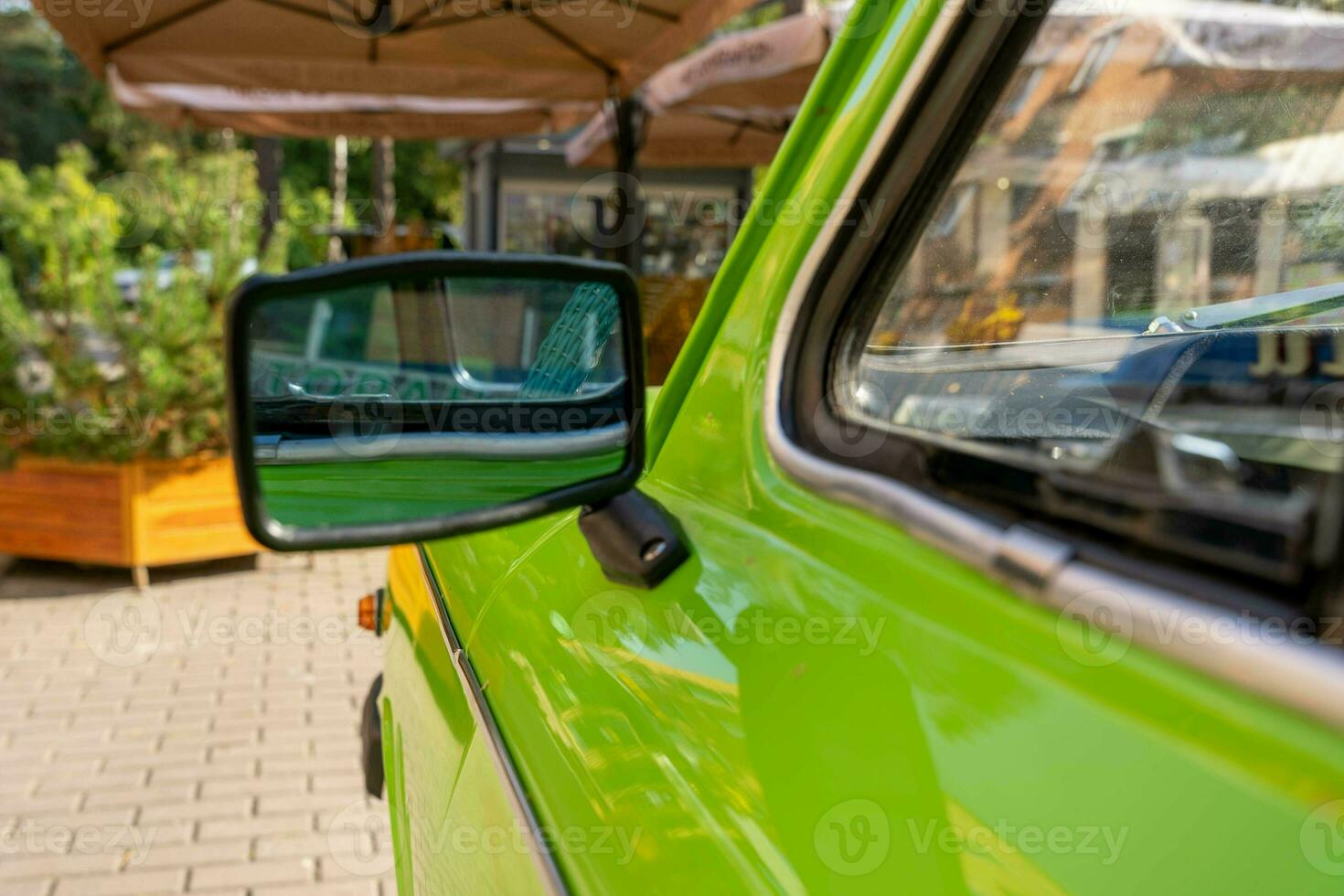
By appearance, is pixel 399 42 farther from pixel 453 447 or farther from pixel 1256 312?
pixel 1256 312

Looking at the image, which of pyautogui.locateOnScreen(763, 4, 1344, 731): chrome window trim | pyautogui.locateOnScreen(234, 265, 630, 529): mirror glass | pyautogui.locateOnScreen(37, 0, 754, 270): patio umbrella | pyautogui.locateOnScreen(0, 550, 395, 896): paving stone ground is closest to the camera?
pyautogui.locateOnScreen(763, 4, 1344, 731): chrome window trim

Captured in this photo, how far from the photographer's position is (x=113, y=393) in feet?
19.2

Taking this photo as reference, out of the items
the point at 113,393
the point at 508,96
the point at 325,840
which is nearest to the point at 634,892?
the point at 325,840

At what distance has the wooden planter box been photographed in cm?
593

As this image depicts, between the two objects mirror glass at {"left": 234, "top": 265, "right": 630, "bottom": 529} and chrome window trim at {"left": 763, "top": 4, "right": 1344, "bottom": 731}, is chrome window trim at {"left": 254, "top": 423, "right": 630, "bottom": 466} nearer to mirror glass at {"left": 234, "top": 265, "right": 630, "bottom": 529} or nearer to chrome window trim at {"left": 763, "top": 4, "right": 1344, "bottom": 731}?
mirror glass at {"left": 234, "top": 265, "right": 630, "bottom": 529}

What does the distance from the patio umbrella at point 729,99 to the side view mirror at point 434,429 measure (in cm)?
364

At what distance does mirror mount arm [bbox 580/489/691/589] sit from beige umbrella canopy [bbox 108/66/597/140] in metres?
6.89

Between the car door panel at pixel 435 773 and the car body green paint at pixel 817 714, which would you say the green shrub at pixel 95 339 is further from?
the car body green paint at pixel 817 714

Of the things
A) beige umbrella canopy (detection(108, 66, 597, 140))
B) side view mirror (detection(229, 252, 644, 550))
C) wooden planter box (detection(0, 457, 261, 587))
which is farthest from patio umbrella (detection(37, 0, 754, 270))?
side view mirror (detection(229, 252, 644, 550))

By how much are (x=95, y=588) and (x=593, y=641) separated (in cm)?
594

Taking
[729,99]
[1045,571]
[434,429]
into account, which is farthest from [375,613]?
[729,99]

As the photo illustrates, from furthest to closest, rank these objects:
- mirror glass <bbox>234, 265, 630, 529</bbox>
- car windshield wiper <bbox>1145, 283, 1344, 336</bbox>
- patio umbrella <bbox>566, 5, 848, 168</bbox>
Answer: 1. patio umbrella <bbox>566, 5, 848, 168</bbox>
2. car windshield wiper <bbox>1145, 283, 1344, 336</bbox>
3. mirror glass <bbox>234, 265, 630, 529</bbox>

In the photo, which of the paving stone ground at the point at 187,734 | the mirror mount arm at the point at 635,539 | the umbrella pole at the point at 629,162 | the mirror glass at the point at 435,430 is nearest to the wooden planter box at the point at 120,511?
the paving stone ground at the point at 187,734

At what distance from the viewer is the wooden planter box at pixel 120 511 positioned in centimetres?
593
